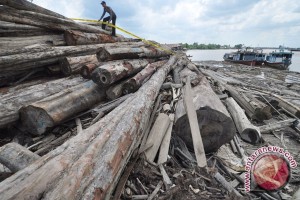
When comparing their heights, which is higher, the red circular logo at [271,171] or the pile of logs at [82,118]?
the pile of logs at [82,118]

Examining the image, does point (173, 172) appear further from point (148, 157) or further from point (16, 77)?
point (16, 77)

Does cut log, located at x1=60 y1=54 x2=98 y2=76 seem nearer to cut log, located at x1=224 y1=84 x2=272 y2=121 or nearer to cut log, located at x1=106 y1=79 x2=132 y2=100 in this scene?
cut log, located at x1=106 y1=79 x2=132 y2=100

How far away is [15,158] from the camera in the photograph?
237 centimetres

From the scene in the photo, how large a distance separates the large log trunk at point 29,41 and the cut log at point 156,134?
133 inches

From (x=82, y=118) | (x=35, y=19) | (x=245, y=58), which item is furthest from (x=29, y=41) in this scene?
(x=245, y=58)

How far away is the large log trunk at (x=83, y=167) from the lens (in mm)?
1758

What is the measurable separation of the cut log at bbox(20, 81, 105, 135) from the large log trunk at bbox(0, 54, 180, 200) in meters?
0.94

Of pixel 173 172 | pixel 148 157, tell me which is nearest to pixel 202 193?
pixel 173 172

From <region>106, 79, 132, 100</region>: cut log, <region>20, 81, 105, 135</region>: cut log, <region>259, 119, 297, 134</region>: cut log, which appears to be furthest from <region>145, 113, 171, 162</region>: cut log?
<region>259, 119, 297, 134</region>: cut log

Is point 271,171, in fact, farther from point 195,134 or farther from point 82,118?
point 82,118

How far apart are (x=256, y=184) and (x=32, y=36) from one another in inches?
230

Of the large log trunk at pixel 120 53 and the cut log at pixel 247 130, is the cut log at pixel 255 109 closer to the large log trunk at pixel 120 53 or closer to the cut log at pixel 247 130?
the cut log at pixel 247 130

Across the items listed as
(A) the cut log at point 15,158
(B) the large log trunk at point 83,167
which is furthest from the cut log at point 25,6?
(B) the large log trunk at point 83,167

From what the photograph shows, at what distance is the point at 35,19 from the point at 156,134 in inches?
165
